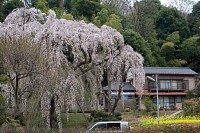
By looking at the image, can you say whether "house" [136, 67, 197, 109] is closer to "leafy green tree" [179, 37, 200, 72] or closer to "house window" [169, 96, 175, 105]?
"house window" [169, 96, 175, 105]

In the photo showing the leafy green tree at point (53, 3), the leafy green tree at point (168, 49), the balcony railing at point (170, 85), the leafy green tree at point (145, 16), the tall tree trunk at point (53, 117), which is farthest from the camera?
the leafy green tree at point (145, 16)

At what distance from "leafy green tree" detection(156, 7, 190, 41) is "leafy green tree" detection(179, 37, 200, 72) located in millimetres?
3312

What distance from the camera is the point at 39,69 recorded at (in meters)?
14.4

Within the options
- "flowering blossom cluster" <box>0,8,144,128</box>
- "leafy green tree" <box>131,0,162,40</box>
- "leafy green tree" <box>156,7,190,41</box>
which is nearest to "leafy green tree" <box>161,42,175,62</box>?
"leafy green tree" <box>131,0,162,40</box>

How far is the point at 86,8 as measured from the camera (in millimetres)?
45094

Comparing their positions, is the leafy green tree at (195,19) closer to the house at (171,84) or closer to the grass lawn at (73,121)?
the house at (171,84)

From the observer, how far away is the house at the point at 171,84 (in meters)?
38.6

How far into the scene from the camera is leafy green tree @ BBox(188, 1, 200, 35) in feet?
163

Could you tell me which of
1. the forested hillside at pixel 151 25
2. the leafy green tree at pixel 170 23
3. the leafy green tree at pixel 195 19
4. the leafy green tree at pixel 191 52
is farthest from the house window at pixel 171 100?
the leafy green tree at pixel 195 19

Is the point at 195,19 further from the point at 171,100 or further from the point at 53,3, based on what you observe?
the point at 53,3

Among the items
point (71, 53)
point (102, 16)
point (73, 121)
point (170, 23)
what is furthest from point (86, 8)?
point (71, 53)

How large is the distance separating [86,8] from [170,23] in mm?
12349

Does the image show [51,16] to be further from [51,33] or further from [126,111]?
[126,111]

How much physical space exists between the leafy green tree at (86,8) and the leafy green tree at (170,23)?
9410 mm
